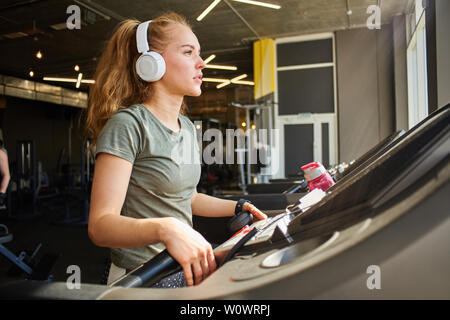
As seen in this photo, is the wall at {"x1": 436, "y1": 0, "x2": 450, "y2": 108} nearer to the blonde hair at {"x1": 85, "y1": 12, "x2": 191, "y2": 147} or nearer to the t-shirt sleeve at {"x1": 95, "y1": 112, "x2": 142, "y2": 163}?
the blonde hair at {"x1": 85, "y1": 12, "x2": 191, "y2": 147}

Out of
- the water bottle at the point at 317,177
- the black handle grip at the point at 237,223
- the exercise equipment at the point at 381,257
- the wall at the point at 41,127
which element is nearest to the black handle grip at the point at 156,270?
the exercise equipment at the point at 381,257

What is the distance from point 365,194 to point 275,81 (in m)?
7.76

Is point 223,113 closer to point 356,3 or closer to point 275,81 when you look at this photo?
point 275,81

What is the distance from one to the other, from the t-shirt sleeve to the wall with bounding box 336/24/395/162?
690cm

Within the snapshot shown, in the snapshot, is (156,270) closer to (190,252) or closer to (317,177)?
(190,252)

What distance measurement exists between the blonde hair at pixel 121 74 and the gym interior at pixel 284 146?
0.14 metres

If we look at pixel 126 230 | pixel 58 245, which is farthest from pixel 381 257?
pixel 58 245

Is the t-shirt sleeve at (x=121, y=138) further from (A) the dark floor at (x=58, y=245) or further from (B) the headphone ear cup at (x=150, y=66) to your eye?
(A) the dark floor at (x=58, y=245)

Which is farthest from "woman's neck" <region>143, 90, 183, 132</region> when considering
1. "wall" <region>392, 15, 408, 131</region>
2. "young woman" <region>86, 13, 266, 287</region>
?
"wall" <region>392, 15, 408, 131</region>

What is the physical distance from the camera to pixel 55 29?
686 cm

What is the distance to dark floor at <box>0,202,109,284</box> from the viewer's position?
10.5 feet

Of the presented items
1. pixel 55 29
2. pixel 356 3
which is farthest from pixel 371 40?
pixel 55 29

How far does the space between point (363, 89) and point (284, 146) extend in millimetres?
2014

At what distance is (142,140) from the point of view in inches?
38.2
